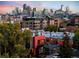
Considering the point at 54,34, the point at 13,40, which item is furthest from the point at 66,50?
the point at 13,40

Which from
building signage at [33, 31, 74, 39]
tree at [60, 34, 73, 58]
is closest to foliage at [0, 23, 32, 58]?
building signage at [33, 31, 74, 39]

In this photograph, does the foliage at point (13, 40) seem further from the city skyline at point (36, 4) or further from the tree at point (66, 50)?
the tree at point (66, 50)

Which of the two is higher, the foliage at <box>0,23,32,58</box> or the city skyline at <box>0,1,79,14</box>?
the city skyline at <box>0,1,79,14</box>

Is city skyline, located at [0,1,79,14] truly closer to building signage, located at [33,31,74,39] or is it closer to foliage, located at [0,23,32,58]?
foliage, located at [0,23,32,58]

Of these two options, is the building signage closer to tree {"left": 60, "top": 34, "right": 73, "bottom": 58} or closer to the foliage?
tree {"left": 60, "top": 34, "right": 73, "bottom": 58}

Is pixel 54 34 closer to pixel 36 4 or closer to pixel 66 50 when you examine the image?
pixel 66 50

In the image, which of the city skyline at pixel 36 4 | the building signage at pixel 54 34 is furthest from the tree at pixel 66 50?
the city skyline at pixel 36 4

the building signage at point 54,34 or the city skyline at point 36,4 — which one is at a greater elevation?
the city skyline at point 36,4

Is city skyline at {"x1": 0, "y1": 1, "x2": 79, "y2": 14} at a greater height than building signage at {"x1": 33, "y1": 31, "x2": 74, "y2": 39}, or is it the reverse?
city skyline at {"x1": 0, "y1": 1, "x2": 79, "y2": 14}

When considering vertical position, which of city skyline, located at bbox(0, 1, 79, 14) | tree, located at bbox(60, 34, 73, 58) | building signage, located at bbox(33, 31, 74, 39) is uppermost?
city skyline, located at bbox(0, 1, 79, 14)

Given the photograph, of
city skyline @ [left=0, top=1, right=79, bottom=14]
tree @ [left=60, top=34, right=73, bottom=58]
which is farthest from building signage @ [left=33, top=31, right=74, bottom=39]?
city skyline @ [left=0, top=1, right=79, bottom=14]

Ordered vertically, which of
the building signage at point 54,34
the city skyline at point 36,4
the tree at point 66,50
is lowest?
the tree at point 66,50

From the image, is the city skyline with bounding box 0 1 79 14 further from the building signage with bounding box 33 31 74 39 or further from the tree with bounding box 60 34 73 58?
the tree with bounding box 60 34 73 58

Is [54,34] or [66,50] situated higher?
[54,34]
